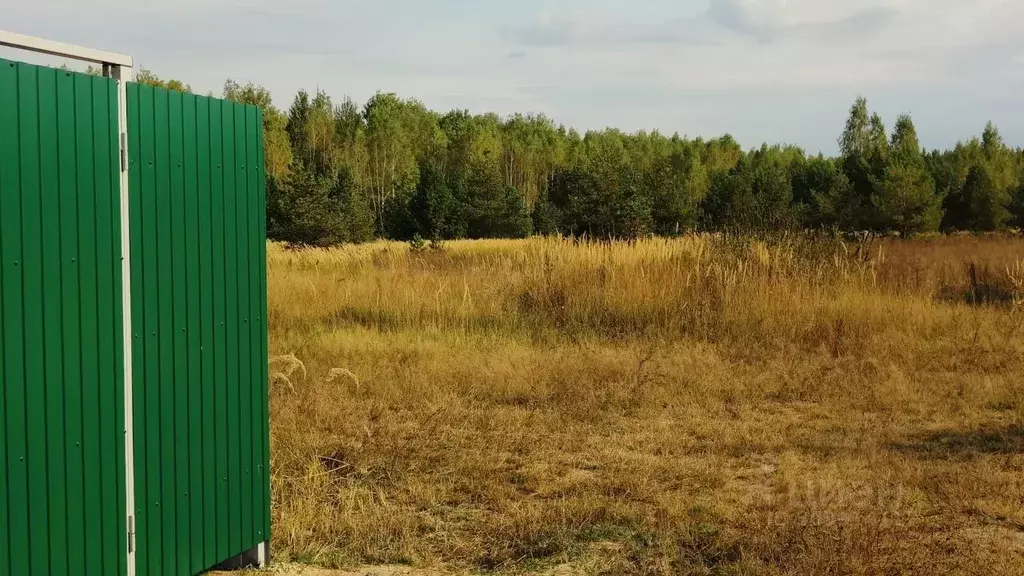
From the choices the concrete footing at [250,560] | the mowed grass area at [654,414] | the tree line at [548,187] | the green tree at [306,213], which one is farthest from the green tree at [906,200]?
the concrete footing at [250,560]

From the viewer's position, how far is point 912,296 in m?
11.0

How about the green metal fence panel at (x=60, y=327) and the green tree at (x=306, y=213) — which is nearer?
the green metal fence panel at (x=60, y=327)

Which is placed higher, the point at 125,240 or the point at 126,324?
the point at 125,240

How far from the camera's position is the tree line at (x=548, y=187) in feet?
102

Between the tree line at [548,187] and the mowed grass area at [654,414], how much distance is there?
2.39 m

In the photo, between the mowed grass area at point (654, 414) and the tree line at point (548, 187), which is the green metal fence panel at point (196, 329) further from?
the tree line at point (548, 187)

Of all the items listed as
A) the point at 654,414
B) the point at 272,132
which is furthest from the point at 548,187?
the point at 654,414

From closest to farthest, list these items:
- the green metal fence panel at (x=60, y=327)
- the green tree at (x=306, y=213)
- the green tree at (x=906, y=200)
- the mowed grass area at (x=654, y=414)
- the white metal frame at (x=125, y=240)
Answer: the green metal fence panel at (x=60, y=327) < the white metal frame at (x=125, y=240) < the mowed grass area at (x=654, y=414) < the green tree at (x=306, y=213) < the green tree at (x=906, y=200)

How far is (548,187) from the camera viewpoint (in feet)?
172

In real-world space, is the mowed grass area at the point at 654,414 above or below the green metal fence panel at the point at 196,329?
below

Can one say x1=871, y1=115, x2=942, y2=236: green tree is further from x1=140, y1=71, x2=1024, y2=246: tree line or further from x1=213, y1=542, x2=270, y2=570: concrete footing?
x1=213, y1=542, x2=270, y2=570: concrete footing

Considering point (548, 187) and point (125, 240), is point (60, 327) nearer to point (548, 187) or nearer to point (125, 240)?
point (125, 240)

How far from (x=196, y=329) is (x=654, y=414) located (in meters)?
4.09

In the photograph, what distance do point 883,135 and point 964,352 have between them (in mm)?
59031
